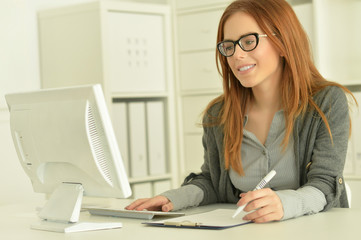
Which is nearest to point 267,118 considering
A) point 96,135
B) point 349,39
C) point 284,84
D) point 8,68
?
point 284,84

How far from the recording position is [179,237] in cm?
130

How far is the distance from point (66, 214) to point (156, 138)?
170 centimetres

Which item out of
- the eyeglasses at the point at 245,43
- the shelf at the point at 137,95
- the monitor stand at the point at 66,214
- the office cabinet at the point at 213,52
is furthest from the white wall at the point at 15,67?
the eyeglasses at the point at 245,43

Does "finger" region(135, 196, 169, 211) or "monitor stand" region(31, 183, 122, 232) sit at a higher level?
"monitor stand" region(31, 183, 122, 232)

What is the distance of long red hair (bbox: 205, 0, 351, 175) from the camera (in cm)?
175

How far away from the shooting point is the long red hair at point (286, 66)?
5.74ft

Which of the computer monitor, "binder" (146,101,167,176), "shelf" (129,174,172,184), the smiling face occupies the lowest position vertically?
"shelf" (129,174,172,184)

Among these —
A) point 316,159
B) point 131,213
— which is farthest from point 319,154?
point 131,213

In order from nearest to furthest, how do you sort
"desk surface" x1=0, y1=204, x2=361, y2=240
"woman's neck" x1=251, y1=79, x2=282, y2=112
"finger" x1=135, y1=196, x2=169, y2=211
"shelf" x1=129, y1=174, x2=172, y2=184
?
"desk surface" x1=0, y1=204, x2=361, y2=240 < "finger" x1=135, y1=196, x2=169, y2=211 < "woman's neck" x1=251, y1=79, x2=282, y2=112 < "shelf" x1=129, y1=174, x2=172, y2=184

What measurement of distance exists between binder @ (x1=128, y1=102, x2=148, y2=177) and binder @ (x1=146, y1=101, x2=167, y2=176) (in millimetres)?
38

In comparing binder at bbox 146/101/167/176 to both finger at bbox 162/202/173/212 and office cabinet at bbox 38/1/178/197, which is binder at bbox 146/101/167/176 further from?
finger at bbox 162/202/173/212

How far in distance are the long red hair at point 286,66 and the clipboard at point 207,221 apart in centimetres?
31

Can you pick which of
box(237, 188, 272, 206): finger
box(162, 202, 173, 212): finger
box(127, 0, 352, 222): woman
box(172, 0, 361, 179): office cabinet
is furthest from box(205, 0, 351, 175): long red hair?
box(172, 0, 361, 179): office cabinet

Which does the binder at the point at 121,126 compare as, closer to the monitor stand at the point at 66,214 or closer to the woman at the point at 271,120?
the woman at the point at 271,120
